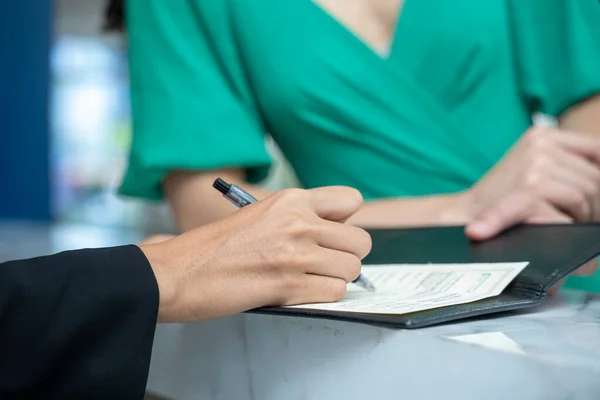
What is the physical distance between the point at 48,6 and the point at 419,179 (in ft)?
8.03

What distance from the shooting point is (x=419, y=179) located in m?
1.05

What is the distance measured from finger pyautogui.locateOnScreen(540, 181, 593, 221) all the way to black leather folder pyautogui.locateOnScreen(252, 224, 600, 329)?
83 mm

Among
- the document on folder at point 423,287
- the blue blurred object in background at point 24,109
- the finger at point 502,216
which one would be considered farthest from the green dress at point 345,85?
the blue blurred object in background at point 24,109

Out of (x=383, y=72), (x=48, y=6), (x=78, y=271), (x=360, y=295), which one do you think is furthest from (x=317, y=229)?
(x=48, y=6)

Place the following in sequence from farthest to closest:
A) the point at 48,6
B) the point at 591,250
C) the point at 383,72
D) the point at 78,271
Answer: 1. the point at 48,6
2. the point at 383,72
3. the point at 591,250
4. the point at 78,271

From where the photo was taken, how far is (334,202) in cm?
64

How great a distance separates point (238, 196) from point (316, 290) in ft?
0.38

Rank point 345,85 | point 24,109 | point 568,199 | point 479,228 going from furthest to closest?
point 24,109, point 345,85, point 568,199, point 479,228

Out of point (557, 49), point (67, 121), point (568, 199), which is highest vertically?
point (557, 49)

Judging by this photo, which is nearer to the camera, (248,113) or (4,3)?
(248,113)

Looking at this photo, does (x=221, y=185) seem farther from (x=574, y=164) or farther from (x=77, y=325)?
(x=574, y=164)

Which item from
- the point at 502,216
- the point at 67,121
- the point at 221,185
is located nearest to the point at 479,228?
the point at 502,216

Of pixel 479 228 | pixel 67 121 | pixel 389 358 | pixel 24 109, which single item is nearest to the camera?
pixel 389 358

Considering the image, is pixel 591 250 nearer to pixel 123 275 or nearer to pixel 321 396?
pixel 321 396
